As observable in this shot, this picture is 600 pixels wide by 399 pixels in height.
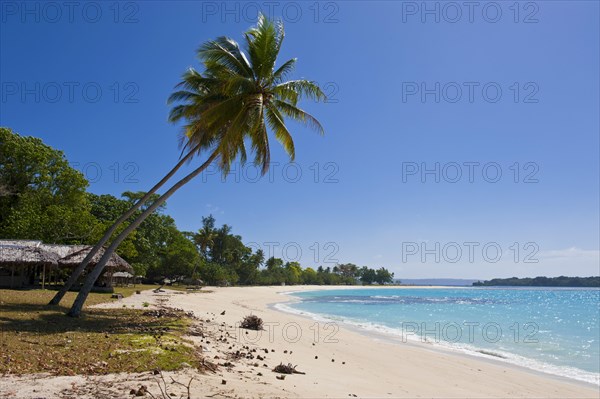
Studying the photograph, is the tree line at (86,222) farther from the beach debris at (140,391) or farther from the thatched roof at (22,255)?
the beach debris at (140,391)

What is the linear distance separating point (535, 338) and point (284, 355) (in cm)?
1707

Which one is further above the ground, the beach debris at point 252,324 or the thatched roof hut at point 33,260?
the thatched roof hut at point 33,260

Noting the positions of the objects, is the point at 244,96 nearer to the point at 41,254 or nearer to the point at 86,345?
the point at 86,345

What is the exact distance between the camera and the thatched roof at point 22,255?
23938 millimetres

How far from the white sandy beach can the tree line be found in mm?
22788

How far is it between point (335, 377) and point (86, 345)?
16.6 feet

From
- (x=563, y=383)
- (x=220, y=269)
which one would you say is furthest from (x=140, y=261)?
(x=563, y=383)

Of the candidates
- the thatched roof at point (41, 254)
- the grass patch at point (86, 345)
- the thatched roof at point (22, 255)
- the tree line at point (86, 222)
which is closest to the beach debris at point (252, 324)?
the grass patch at point (86, 345)

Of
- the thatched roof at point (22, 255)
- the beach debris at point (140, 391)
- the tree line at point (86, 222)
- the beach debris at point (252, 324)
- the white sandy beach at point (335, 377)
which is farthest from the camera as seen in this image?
the tree line at point (86, 222)

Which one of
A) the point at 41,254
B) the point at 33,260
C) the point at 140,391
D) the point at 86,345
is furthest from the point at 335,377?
the point at 41,254

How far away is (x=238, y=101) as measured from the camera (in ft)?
46.5

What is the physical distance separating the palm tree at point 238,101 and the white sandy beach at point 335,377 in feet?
19.6

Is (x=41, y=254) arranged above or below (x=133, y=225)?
below

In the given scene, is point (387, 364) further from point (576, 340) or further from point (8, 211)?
point (8, 211)
